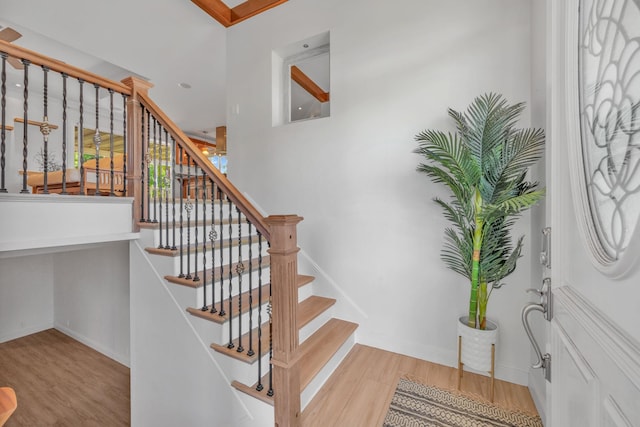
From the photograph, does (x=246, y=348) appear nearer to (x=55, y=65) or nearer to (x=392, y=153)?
(x=392, y=153)

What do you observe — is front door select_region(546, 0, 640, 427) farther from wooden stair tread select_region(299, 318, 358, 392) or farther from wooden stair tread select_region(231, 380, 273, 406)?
wooden stair tread select_region(231, 380, 273, 406)

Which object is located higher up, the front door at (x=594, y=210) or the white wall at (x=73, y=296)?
the front door at (x=594, y=210)

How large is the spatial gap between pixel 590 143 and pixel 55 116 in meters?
7.69

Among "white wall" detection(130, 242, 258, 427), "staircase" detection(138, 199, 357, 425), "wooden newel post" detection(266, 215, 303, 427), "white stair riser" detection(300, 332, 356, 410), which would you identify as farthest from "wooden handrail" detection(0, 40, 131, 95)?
"white stair riser" detection(300, 332, 356, 410)

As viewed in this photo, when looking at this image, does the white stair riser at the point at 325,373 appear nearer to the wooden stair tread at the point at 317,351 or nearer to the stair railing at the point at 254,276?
the wooden stair tread at the point at 317,351

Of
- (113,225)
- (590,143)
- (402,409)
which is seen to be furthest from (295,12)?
(402,409)

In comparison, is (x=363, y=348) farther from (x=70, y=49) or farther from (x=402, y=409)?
(x=70, y=49)

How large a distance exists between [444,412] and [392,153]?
196 centimetres

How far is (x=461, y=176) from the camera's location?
1.82 meters

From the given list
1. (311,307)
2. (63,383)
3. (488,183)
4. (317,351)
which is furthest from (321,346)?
(63,383)

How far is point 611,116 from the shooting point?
0.66 meters

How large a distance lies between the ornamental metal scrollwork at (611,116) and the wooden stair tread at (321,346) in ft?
4.94

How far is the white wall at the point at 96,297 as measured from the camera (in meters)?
3.44

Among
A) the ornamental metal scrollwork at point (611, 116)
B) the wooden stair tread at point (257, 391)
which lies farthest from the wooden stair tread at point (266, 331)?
the ornamental metal scrollwork at point (611, 116)
